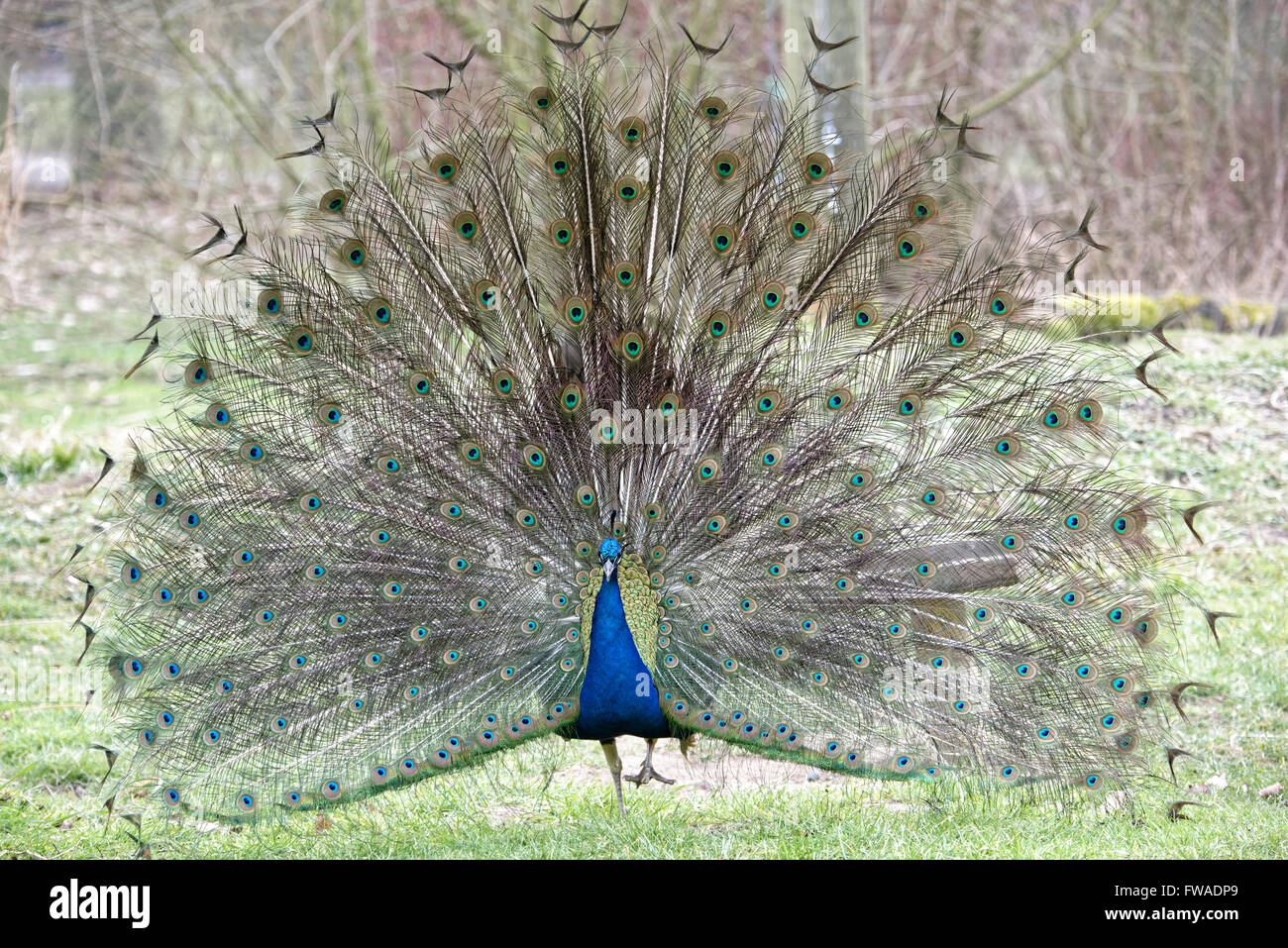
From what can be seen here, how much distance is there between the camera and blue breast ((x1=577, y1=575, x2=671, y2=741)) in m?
4.73

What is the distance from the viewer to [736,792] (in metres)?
5.68

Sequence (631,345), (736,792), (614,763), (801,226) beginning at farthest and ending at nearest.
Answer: (736,792) < (614,763) < (631,345) < (801,226)

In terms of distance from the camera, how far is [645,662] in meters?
4.81

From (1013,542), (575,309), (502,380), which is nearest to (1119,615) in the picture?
(1013,542)

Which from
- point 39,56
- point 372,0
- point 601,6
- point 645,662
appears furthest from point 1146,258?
point 39,56

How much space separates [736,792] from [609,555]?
1.49 m

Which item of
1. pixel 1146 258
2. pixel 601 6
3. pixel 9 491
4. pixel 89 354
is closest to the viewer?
pixel 9 491

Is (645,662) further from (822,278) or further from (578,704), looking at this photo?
(822,278)

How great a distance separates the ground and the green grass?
1cm

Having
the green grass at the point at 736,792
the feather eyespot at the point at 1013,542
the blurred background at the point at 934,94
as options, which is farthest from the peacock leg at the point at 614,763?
the blurred background at the point at 934,94

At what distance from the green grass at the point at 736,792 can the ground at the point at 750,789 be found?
1cm

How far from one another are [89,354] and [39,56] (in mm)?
4937

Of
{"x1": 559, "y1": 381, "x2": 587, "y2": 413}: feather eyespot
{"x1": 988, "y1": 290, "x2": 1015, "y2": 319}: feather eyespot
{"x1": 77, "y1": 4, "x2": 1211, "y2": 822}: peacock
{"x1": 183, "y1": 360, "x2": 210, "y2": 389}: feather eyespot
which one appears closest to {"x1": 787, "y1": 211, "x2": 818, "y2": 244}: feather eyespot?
{"x1": 77, "y1": 4, "x2": 1211, "y2": 822}: peacock

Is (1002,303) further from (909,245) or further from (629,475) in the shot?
(629,475)
